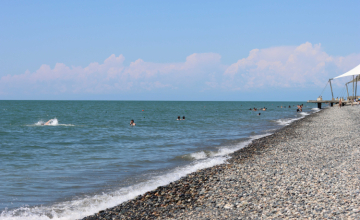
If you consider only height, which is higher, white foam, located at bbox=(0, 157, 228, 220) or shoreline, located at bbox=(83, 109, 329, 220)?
shoreline, located at bbox=(83, 109, 329, 220)

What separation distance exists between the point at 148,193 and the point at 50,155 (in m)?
11.1

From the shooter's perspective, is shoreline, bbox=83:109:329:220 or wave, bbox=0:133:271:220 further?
wave, bbox=0:133:271:220

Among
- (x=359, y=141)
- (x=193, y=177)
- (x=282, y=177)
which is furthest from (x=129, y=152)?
(x=359, y=141)

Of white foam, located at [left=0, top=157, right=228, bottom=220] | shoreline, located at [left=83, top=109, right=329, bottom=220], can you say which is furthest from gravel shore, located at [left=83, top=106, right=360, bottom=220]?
white foam, located at [left=0, top=157, right=228, bottom=220]

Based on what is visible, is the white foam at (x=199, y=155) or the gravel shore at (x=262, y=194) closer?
the gravel shore at (x=262, y=194)

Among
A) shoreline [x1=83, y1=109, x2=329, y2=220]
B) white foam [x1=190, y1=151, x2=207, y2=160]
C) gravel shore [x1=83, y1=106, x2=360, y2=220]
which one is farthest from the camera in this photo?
white foam [x1=190, y1=151, x2=207, y2=160]

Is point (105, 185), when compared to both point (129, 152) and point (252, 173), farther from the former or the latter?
point (129, 152)

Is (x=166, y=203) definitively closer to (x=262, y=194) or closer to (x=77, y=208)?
(x=262, y=194)

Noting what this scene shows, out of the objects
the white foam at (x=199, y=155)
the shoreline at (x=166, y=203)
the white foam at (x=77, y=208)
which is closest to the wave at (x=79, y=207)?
the white foam at (x=77, y=208)

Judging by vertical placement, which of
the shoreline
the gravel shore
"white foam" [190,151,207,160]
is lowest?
"white foam" [190,151,207,160]

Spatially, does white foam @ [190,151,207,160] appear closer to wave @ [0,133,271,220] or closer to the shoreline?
wave @ [0,133,271,220]

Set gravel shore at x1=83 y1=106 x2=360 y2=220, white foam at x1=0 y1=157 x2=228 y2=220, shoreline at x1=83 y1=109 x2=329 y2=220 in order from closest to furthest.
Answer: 1. gravel shore at x1=83 y1=106 x2=360 y2=220
2. shoreline at x1=83 y1=109 x2=329 y2=220
3. white foam at x1=0 y1=157 x2=228 y2=220

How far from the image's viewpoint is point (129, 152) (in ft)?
61.1

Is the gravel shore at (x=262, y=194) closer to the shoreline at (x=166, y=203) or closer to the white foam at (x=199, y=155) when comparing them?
the shoreline at (x=166, y=203)
